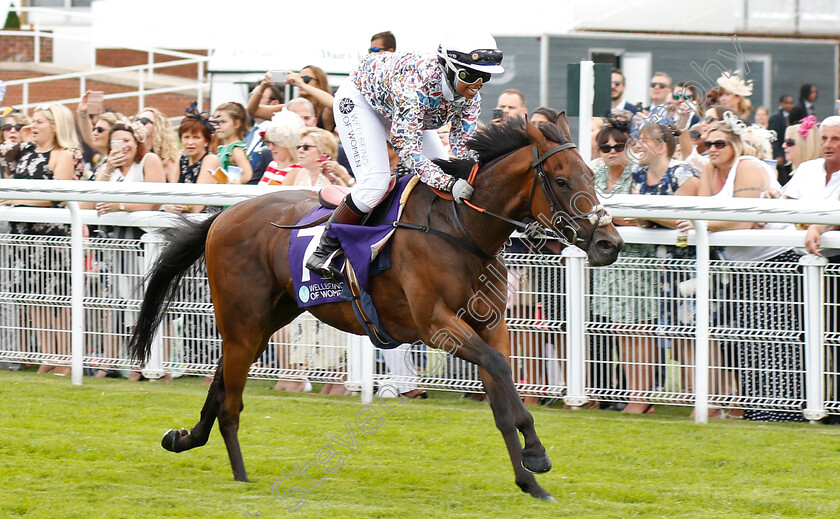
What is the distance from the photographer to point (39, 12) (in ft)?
72.8

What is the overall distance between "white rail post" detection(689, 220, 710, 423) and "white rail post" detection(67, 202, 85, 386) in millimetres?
4128

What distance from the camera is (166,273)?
6.48m

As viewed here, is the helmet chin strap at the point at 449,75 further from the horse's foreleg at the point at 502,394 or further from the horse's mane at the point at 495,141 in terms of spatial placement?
the horse's foreleg at the point at 502,394

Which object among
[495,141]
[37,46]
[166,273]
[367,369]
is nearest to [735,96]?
[367,369]

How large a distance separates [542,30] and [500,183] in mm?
10106

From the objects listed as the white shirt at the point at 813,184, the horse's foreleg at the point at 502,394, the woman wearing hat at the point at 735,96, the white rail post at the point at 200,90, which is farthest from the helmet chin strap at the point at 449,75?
the white rail post at the point at 200,90

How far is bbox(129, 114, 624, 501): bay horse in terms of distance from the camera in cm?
495

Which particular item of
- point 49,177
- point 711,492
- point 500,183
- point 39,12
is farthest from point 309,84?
point 39,12

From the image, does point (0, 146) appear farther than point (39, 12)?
No

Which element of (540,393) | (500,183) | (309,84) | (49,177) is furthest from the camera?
(309,84)

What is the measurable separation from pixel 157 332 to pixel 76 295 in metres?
0.62

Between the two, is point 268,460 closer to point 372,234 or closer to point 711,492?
point 372,234

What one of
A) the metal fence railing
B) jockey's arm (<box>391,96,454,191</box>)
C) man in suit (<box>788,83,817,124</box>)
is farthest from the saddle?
man in suit (<box>788,83,817,124</box>)

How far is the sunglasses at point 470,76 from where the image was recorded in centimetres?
507
